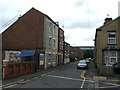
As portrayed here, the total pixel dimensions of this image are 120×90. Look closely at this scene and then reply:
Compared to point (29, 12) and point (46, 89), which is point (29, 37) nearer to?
point (29, 12)

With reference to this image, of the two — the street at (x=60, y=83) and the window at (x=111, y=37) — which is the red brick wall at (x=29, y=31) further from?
the street at (x=60, y=83)

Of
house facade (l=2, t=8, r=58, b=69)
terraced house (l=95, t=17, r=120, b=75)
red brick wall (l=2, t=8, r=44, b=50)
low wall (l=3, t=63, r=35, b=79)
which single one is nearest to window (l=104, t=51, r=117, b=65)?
terraced house (l=95, t=17, r=120, b=75)

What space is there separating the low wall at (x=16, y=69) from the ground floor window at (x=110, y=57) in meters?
10.5

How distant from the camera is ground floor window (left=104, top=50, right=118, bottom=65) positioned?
1630 inches

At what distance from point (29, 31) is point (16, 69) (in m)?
17.7

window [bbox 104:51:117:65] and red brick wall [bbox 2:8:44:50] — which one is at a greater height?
red brick wall [bbox 2:8:44:50]

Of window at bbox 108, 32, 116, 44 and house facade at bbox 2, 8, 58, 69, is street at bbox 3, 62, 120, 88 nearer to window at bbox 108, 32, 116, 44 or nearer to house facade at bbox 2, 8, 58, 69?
window at bbox 108, 32, 116, 44

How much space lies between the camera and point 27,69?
35.9m

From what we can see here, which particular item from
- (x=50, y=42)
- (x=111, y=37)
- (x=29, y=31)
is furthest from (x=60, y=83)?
(x=50, y=42)

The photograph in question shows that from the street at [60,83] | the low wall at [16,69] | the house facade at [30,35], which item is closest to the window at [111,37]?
the house facade at [30,35]

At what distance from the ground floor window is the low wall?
34.5 ft

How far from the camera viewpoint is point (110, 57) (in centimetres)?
4147

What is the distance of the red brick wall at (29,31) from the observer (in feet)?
156

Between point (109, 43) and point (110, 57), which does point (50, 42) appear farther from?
point (110, 57)
